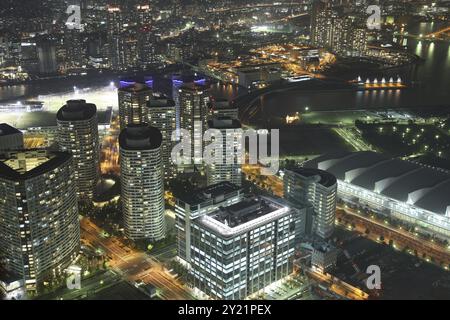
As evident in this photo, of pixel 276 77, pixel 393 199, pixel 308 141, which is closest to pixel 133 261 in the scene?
pixel 393 199

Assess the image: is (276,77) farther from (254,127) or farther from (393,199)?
(393,199)

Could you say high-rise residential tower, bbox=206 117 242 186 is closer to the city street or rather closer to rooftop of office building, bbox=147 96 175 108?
rooftop of office building, bbox=147 96 175 108

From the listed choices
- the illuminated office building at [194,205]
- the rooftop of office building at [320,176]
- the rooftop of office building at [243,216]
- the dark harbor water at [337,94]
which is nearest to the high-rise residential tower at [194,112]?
the rooftop of office building at [320,176]

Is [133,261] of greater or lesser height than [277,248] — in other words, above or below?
below

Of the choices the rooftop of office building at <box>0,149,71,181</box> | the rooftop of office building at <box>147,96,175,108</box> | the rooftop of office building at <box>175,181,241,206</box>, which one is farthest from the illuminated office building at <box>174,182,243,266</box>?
the rooftop of office building at <box>147,96,175,108</box>

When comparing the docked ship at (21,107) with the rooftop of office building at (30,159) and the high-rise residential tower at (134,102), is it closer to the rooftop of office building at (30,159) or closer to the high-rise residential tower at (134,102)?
the high-rise residential tower at (134,102)

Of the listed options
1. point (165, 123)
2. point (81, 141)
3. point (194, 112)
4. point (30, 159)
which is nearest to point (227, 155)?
point (165, 123)

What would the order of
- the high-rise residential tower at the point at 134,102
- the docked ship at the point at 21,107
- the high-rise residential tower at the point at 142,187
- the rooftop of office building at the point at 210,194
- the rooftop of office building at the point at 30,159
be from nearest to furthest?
the rooftop of office building at the point at 210,194 < the rooftop of office building at the point at 30,159 < the high-rise residential tower at the point at 142,187 < the high-rise residential tower at the point at 134,102 < the docked ship at the point at 21,107
